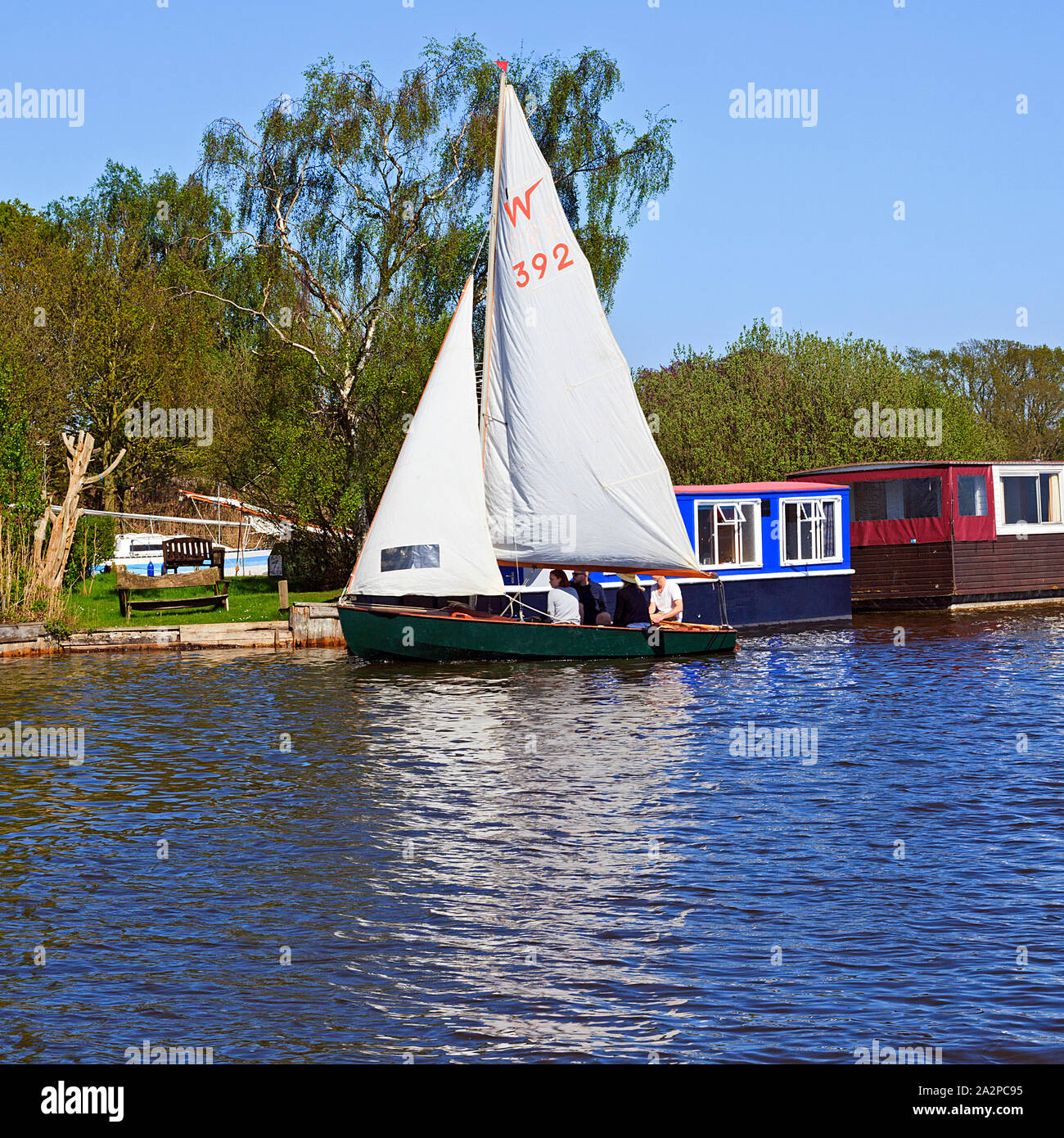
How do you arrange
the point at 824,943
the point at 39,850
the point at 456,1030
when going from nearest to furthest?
the point at 456,1030, the point at 824,943, the point at 39,850

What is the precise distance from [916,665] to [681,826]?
14432mm

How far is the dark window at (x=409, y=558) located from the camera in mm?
26438

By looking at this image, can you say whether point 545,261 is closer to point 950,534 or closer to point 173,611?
point 173,611

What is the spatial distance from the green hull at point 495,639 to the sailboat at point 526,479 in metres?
0.03

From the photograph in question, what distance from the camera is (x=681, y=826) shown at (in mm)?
12883

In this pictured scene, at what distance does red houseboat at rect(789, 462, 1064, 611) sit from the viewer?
39688 mm

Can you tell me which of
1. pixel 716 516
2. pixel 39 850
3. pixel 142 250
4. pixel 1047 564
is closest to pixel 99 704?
pixel 39 850

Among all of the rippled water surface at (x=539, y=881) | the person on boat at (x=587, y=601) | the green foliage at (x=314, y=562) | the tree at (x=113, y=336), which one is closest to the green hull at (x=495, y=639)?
the person on boat at (x=587, y=601)

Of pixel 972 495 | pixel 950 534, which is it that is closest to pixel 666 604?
pixel 950 534

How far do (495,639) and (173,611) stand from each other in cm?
1331

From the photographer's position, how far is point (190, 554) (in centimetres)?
4209

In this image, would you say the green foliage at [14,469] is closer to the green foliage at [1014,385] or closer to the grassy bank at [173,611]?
the grassy bank at [173,611]
